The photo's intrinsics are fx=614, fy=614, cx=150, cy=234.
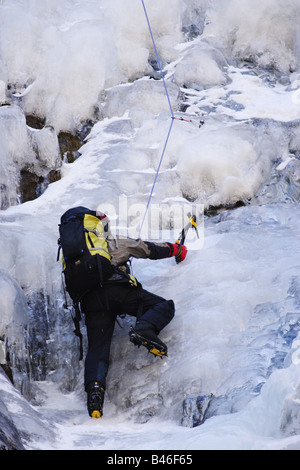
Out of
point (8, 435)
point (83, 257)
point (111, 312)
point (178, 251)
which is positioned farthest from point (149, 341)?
point (8, 435)

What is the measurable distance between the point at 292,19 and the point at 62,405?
9.34 meters

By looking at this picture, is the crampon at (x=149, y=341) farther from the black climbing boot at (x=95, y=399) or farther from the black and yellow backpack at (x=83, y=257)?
the black and yellow backpack at (x=83, y=257)

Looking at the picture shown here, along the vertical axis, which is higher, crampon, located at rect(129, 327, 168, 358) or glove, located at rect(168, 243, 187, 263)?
crampon, located at rect(129, 327, 168, 358)

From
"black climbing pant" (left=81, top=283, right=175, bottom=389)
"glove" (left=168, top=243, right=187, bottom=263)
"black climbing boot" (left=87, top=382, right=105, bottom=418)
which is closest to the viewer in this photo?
"black climbing boot" (left=87, top=382, right=105, bottom=418)

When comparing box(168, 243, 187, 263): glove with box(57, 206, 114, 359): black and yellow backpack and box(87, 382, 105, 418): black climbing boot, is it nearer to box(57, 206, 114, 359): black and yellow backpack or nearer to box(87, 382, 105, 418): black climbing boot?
box(57, 206, 114, 359): black and yellow backpack

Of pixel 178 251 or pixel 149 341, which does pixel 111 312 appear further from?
pixel 178 251

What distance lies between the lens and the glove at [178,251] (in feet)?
21.2

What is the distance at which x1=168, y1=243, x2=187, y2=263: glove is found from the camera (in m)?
6.46

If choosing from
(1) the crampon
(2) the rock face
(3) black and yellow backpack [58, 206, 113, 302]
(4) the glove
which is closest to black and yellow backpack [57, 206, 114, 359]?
(3) black and yellow backpack [58, 206, 113, 302]

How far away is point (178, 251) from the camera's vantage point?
21.6 feet

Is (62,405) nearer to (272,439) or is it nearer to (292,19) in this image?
(272,439)

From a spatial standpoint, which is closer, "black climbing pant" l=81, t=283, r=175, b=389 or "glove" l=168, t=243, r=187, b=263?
"black climbing pant" l=81, t=283, r=175, b=389

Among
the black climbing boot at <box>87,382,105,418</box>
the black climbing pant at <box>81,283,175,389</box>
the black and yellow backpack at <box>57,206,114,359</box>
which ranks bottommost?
the black climbing boot at <box>87,382,105,418</box>

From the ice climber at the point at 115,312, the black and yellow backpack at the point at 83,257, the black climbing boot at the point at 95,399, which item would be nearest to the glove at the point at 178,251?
the ice climber at the point at 115,312
